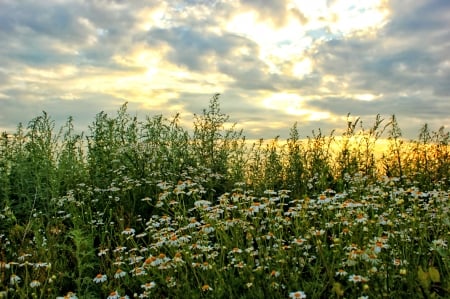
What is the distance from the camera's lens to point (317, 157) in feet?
26.3

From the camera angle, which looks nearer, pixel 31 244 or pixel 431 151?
pixel 31 244

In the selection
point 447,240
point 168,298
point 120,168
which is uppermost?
point 120,168

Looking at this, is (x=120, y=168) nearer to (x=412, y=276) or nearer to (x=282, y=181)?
(x=282, y=181)

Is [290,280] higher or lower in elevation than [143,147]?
lower

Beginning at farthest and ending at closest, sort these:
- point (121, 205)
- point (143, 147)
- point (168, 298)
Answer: point (143, 147) < point (121, 205) < point (168, 298)

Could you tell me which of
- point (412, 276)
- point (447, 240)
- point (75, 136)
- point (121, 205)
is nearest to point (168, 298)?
point (412, 276)

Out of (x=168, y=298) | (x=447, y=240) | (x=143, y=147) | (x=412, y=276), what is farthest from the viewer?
(x=143, y=147)

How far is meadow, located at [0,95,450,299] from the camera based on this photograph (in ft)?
13.0

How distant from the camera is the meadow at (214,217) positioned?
13.0 ft

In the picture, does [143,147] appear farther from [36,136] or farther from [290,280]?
[290,280]

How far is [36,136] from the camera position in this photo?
7402 mm

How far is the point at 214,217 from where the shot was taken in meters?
4.68

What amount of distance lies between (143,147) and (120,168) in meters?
0.67

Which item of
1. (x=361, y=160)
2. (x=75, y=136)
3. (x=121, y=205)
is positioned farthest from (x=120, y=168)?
(x=361, y=160)
